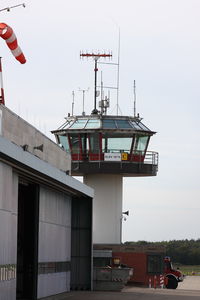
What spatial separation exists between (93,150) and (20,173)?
2761 centimetres

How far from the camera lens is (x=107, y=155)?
2335 inches

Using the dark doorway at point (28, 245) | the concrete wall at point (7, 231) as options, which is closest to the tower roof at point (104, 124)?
the dark doorway at point (28, 245)

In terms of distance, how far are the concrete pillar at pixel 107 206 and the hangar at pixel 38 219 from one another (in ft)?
56.2

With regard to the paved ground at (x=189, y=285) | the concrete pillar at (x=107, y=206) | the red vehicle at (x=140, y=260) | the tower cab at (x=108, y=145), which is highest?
the tower cab at (x=108, y=145)

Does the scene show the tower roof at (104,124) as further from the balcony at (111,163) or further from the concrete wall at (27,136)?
the concrete wall at (27,136)

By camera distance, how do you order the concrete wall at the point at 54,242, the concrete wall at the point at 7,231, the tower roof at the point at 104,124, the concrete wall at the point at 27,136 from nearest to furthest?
the concrete wall at the point at 7,231 < the concrete wall at the point at 27,136 < the concrete wall at the point at 54,242 < the tower roof at the point at 104,124

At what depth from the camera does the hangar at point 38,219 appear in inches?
1163

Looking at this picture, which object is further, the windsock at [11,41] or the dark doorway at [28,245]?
the dark doorway at [28,245]

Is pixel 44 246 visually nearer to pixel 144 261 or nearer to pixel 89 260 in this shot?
pixel 89 260

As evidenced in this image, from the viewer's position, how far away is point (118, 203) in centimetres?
6191

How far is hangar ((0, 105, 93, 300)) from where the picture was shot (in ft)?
96.9

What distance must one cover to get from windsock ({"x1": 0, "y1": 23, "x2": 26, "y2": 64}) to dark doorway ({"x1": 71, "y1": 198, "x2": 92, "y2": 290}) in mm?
11503

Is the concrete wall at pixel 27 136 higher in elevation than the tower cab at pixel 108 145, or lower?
lower

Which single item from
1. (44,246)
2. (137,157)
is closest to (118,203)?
(137,157)
